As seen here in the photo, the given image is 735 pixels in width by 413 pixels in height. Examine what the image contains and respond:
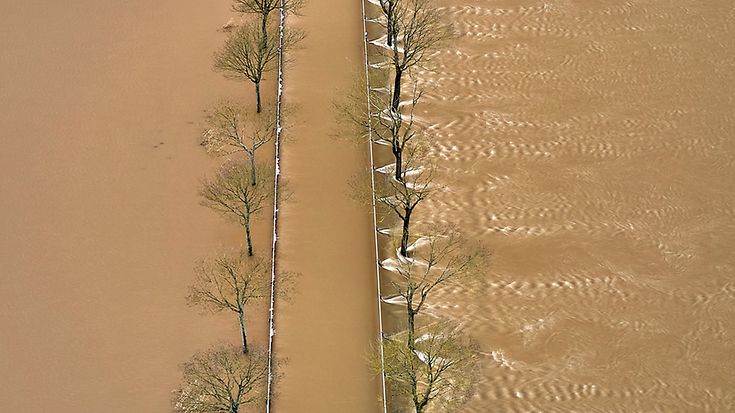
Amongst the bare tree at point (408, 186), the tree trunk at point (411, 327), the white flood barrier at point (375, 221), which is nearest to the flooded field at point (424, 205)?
the white flood barrier at point (375, 221)

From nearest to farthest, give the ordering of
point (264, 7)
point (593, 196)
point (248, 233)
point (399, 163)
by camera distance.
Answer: point (248, 233) → point (399, 163) → point (593, 196) → point (264, 7)

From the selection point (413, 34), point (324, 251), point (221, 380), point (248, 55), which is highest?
point (413, 34)

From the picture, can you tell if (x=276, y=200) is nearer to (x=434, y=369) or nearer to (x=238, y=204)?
(x=238, y=204)

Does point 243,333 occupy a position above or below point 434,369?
above

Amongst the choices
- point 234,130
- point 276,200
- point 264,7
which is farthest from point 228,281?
point 264,7

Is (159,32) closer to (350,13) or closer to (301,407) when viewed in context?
(350,13)

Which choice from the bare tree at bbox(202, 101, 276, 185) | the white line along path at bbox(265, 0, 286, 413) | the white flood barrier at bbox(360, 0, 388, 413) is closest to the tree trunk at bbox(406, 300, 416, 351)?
the white flood barrier at bbox(360, 0, 388, 413)

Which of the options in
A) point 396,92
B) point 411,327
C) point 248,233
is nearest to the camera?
point 411,327

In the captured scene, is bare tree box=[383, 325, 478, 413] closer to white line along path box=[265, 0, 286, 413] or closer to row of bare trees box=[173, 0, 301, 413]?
white line along path box=[265, 0, 286, 413]

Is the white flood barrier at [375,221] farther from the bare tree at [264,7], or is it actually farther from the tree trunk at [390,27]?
the bare tree at [264,7]
